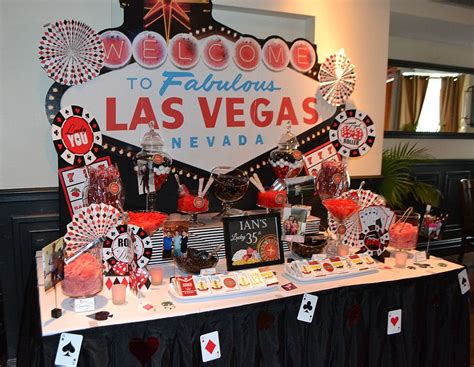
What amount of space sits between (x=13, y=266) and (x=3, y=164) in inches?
23.6

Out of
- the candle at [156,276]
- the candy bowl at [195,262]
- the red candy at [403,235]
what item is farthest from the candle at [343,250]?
the candle at [156,276]

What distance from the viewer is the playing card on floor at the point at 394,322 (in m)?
1.90

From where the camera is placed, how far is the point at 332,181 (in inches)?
93.9

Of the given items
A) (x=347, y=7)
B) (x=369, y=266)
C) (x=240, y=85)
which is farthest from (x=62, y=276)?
(x=347, y=7)

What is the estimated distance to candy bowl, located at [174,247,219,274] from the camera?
1.89 meters

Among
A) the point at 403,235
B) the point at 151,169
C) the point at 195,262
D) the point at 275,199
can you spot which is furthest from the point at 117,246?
the point at 403,235

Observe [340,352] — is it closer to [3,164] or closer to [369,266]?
[369,266]

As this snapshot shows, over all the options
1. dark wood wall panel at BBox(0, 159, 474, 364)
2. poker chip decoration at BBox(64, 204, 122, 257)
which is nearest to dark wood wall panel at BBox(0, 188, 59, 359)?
dark wood wall panel at BBox(0, 159, 474, 364)

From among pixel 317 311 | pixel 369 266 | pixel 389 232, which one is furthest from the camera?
pixel 389 232

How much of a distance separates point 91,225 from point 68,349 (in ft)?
1.73

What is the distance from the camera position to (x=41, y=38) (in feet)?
7.38

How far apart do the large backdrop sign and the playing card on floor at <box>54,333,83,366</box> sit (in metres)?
1.15

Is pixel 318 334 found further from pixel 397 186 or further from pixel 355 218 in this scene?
pixel 397 186

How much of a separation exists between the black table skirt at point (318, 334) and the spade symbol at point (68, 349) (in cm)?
4
